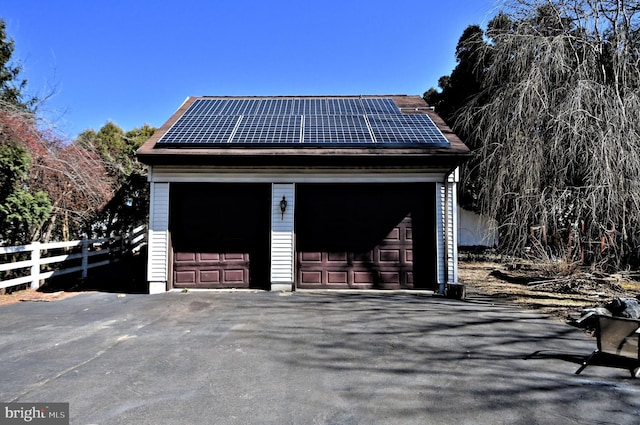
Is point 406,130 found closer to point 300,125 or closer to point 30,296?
point 300,125

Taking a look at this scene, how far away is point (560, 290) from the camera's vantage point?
8453mm

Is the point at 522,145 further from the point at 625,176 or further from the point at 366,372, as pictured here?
the point at 366,372

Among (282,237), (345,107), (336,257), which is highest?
(345,107)

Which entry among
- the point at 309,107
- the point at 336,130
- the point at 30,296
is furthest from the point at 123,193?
the point at 336,130

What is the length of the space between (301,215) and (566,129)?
234 inches

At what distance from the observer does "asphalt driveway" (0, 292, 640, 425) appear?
9.97 ft

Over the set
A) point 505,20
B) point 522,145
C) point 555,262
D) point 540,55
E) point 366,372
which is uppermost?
point 505,20

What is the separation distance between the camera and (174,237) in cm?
859

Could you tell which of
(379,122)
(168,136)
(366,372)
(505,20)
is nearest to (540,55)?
(505,20)

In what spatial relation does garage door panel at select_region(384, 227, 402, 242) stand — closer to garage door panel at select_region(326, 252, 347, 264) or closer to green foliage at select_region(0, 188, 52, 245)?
garage door panel at select_region(326, 252, 347, 264)

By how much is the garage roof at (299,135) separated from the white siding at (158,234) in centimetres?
78

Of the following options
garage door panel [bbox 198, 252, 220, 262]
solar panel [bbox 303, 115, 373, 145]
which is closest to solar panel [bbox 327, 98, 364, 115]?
solar panel [bbox 303, 115, 373, 145]

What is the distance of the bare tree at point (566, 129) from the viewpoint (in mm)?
7074

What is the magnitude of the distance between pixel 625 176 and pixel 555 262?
2323 mm
